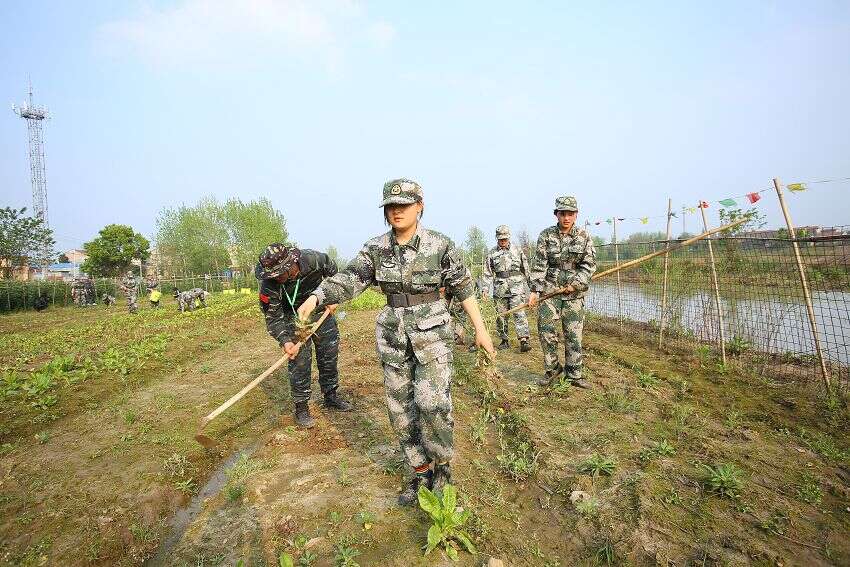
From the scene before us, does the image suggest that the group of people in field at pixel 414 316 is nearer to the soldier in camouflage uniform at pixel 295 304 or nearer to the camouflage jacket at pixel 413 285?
the camouflage jacket at pixel 413 285

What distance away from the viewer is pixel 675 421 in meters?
4.09

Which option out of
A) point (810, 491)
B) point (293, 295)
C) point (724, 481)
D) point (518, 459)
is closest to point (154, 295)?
point (293, 295)

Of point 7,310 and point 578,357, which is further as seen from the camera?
point 7,310

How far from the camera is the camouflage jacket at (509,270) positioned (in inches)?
298

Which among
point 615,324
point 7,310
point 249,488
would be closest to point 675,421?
point 249,488

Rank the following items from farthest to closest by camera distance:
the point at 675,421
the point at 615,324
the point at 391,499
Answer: the point at 615,324 → the point at 675,421 → the point at 391,499

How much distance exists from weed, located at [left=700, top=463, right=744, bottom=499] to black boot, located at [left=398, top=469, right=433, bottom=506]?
2.11 meters

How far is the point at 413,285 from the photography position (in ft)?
9.41

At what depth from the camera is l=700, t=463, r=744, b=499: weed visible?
2.82m

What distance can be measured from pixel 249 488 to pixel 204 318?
12.1 meters

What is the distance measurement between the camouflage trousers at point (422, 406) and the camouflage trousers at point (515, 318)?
14.4 feet

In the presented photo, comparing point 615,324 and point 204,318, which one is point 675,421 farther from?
→ point 204,318

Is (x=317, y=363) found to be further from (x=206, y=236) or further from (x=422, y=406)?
(x=206, y=236)

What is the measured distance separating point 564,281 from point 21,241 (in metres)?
34.5
